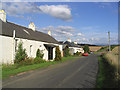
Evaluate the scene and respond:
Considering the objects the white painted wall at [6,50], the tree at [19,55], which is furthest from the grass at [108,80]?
the white painted wall at [6,50]

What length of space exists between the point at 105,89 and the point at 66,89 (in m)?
1.83

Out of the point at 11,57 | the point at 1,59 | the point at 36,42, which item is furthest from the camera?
the point at 36,42

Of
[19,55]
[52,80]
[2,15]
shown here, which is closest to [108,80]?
[52,80]

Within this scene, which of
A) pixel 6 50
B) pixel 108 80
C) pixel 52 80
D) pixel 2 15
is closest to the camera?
pixel 108 80

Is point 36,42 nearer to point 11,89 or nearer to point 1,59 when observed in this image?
point 1,59

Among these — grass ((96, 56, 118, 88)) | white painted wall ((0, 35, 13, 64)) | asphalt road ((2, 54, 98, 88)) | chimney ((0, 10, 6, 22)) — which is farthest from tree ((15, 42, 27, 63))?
grass ((96, 56, 118, 88))

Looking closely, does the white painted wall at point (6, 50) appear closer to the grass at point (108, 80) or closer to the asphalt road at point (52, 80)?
the asphalt road at point (52, 80)

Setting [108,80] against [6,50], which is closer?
[108,80]

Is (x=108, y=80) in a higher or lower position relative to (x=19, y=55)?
lower

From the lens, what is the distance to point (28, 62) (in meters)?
15.8

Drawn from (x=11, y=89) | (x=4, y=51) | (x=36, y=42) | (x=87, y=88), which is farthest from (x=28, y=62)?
(x=87, y=88)

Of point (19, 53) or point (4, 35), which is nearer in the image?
point (4, 35)

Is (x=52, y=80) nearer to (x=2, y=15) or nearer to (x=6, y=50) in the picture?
(x=6, y=50)

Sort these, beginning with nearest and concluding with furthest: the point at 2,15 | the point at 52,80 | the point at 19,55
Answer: the point at 52,80 < the point at 19,55 < the point at 2,15
